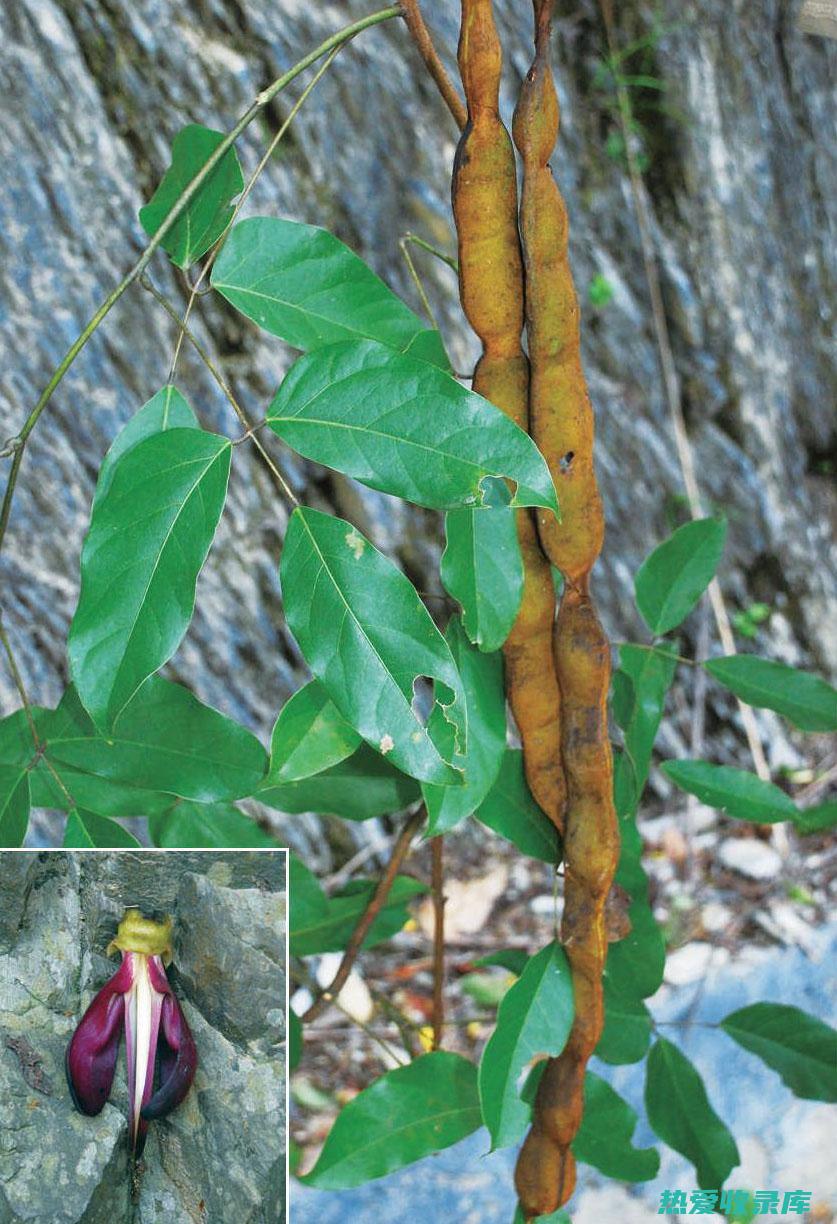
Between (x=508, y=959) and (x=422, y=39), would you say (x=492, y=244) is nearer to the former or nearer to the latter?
(x=422, y=39)

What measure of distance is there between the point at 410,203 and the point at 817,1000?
0.99 meters

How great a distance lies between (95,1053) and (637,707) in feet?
1.29

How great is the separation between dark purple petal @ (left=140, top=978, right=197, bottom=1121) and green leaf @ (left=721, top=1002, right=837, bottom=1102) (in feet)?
1.42

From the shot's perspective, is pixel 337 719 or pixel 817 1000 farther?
pixel 817 1000

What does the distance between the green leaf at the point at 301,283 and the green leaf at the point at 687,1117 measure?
0.53 m

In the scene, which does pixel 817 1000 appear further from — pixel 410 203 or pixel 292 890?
pixel 410 203

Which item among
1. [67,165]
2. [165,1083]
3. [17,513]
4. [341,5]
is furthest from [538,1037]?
[341,5]

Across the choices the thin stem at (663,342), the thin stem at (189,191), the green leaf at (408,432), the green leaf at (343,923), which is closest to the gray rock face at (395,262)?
the thin stem at (663,342)

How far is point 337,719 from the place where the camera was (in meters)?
0.58

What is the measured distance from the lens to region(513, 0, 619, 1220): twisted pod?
0.54 metres

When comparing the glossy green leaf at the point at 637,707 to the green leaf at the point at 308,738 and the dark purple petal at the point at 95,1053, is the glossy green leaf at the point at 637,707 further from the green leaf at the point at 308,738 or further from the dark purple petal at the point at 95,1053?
the dark purple petal at the point at 95,1053

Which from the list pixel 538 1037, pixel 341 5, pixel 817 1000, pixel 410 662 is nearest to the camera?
pixel 410 662

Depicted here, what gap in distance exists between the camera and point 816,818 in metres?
0.83

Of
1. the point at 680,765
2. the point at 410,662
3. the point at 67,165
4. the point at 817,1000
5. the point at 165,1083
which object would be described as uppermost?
the point at 67,165
